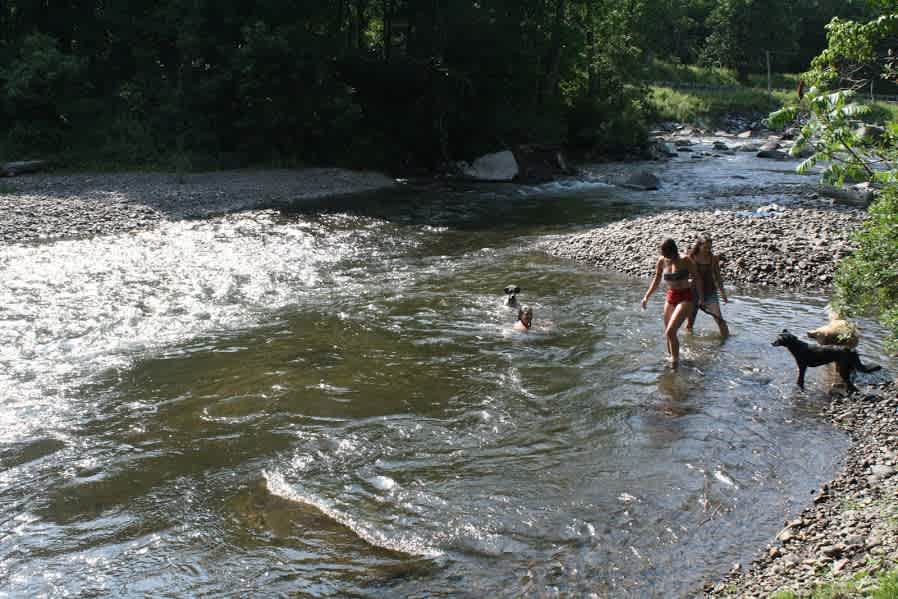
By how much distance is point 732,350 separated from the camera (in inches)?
510

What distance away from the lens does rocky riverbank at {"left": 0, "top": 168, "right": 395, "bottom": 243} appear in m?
22.3

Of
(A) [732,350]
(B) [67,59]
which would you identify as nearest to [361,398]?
(A) [732,350]

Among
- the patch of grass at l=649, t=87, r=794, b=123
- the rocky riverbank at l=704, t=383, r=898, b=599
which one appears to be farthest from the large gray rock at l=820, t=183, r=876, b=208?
the patch of grass at l=649, t=87, r=794, b=123

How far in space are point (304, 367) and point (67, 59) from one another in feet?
89.4

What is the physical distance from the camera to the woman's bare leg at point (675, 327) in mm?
12039

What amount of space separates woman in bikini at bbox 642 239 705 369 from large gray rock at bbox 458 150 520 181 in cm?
2361

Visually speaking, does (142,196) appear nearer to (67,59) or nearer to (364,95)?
(67,59)

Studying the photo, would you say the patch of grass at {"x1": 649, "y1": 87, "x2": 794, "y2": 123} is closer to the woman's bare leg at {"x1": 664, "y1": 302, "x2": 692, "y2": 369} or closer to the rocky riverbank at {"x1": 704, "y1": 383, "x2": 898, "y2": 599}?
the woman's bare leg at {"x1": 664, "y1": 302, "x2": 692, "y2": 369}

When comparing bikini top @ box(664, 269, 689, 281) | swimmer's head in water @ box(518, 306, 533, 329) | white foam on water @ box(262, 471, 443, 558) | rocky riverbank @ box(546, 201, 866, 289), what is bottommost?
white foam on water @ box(262, 471, 443, 558)

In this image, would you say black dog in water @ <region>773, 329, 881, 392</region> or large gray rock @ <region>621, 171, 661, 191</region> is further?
large gray rock @ <region>621, 171, 661, 191</region>

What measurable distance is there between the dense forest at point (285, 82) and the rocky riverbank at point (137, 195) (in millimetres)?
3016

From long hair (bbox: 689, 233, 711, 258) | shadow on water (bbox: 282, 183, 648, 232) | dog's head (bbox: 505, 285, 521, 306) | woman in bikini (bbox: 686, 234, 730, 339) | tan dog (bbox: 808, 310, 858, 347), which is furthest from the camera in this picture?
shadow on water (bbox: 282, 183, 648, 232)

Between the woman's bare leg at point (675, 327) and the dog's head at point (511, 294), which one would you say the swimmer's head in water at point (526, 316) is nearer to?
the dog's head at point (511, 294)

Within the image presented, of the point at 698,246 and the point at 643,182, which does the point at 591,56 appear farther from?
the point at 698,246
